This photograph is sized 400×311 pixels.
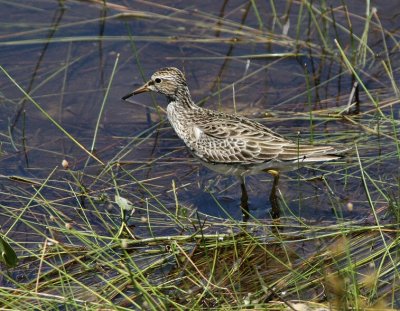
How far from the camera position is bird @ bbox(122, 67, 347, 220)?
8391 mm

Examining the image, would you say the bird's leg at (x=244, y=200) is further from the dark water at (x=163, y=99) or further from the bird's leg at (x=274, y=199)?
the bird's leg at (x=274, y=199)

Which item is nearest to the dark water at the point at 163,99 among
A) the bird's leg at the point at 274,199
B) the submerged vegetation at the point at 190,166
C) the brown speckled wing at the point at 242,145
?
the submerged vegetation at the point at 190,166

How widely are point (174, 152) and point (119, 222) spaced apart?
1616 millimetres

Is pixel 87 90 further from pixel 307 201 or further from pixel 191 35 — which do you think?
pixel 307 201

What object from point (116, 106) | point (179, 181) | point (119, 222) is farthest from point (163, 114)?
point (119, 222)

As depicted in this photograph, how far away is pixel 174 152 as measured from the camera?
9797 millimetres

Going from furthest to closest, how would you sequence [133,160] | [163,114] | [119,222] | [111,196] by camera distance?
[163,114] → [133,160] → [111,196] → [119,222]

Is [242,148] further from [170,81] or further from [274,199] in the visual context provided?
[170,81]

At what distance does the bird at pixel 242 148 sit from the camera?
839 centimetres

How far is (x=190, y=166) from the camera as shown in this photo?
958 cm

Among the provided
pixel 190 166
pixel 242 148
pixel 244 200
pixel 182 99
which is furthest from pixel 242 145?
pixel 190 166

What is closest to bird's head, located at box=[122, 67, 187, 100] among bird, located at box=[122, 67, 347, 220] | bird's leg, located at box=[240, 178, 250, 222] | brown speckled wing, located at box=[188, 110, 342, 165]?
bird, located at box=[122, 67, 347, 220]

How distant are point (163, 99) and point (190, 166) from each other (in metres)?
1.64

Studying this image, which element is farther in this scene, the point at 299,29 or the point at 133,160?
the point at 299,29
